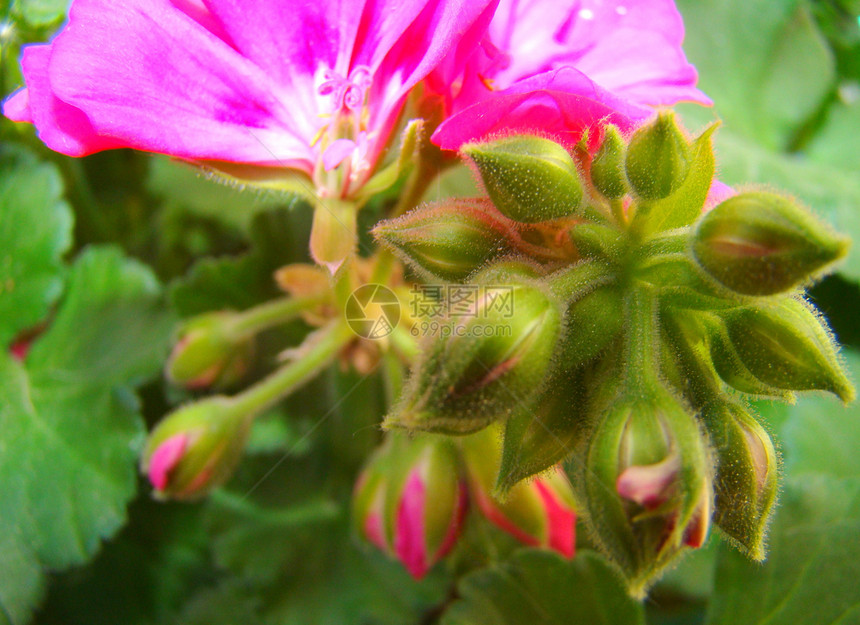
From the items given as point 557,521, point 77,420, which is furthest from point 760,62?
point 77,420

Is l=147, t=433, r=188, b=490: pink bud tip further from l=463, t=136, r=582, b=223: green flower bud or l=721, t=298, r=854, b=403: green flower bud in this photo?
l=721, t=298, r=854, b=403: green flower bud

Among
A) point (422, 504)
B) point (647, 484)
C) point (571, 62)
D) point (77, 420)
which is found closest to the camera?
point (647, 484)

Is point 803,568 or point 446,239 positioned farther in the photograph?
point 803,568

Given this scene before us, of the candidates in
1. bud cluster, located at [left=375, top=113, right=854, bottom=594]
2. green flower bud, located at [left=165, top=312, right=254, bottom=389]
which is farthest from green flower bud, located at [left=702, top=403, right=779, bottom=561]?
green flower bud, located at [left=165, top=312, right=254, bottom=389]

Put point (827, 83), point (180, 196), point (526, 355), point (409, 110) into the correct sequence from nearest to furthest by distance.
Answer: point (526, 355)
point (409, 110)
point (180, 196)
point (827, 83)

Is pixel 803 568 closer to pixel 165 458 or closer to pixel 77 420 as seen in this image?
pixel 165 458

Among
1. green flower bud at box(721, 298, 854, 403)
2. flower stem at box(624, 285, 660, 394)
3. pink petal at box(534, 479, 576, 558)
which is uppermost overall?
green flower bud at box(721, 298, 854, 403)

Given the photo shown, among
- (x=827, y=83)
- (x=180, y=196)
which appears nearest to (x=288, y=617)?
(x=180, y=196)

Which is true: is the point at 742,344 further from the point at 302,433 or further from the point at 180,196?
the point at 180,196
